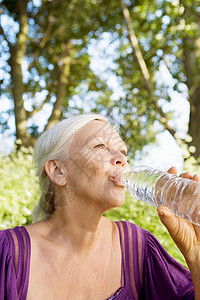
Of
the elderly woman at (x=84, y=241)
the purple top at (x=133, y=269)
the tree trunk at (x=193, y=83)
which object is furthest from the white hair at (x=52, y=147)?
the tree trunk at (x=193, y=83)

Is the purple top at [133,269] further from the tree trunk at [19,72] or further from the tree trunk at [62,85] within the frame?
the tree trunk at [62,85]

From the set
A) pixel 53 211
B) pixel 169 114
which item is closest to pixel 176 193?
pixel 53 211

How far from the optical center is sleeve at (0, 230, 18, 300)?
1.62m

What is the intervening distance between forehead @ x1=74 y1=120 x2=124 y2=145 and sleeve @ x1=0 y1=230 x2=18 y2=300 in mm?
666

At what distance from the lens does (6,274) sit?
1.67 m

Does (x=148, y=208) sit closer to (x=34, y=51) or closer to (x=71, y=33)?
(x=71, y=33)

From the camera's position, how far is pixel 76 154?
6.27ft

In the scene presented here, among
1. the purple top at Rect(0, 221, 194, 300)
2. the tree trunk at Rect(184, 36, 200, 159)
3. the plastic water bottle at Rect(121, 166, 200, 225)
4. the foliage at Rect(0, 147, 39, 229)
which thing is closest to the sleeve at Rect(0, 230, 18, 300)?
the purple top at Rect(0, 221, 194, 300)

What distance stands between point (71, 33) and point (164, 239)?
7283 mm

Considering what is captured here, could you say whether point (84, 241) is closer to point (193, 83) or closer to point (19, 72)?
point (193, 83)

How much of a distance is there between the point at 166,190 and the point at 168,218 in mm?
180

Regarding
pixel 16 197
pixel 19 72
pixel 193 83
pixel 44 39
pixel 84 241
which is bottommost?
pixel 16 197

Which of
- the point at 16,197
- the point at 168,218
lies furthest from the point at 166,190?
the point at 16,197

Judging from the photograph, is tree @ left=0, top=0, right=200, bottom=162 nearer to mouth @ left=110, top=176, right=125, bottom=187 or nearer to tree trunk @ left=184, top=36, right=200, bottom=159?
tree trunk @ left=184, top=36, right=200, bottom=159
